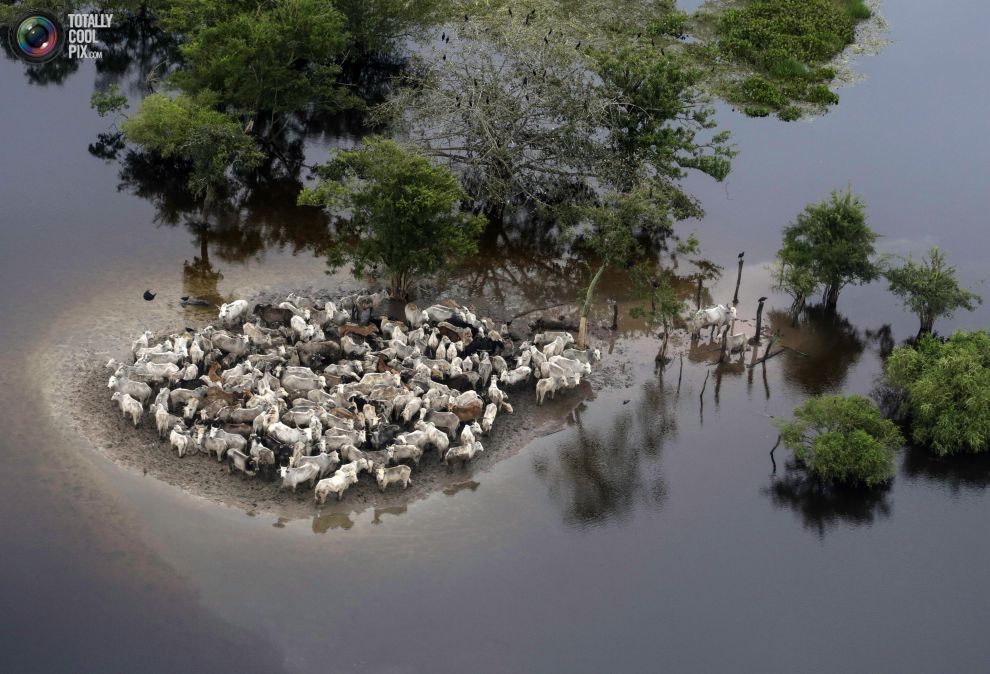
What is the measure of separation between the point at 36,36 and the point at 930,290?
130ft

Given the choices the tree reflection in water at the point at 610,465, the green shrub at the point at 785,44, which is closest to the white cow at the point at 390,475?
the tree reflection in water at the point at 610,465

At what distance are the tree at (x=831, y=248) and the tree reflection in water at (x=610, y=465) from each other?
7935 mm

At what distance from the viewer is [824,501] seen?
29.6m

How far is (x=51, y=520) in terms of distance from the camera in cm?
2684

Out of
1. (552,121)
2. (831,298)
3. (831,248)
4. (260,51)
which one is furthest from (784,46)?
(260,51)

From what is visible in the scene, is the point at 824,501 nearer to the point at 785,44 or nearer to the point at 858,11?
the point at 785,44

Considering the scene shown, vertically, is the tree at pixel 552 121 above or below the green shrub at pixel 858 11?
below

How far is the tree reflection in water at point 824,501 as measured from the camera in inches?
1142

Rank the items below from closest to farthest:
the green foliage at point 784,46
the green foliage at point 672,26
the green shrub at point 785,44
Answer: the green foliage at point 784,46 → the green shrub at point 785,44 → the green foliage at point 672,26

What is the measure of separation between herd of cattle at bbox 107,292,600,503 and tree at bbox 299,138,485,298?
56.1 inches

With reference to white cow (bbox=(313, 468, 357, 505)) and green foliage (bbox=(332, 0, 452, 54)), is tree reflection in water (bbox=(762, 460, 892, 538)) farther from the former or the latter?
green foliage (bbox=(332, 0, 452, 54))

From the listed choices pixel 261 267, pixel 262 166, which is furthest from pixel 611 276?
pixel 262 166

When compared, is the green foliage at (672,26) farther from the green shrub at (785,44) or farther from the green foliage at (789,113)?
the green foliage at (789,113)

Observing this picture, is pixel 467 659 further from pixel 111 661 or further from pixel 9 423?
pixel 9 423
